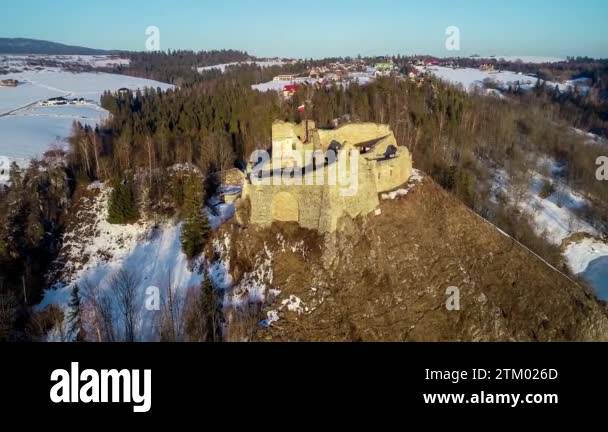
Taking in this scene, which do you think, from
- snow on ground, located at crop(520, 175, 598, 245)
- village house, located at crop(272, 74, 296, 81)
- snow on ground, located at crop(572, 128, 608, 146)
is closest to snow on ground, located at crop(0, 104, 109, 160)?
village house, located at crop(272, 74, 296, 81)

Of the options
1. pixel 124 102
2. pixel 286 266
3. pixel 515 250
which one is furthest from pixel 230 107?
pixel 515 250

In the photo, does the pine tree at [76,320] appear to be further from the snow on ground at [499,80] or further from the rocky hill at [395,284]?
the snow on ground at [499,80]

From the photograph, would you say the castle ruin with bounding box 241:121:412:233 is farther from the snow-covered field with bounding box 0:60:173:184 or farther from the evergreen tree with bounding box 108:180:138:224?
the snow-covered field with bounding box 0:60:173:184

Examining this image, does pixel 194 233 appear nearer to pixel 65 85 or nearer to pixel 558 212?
pixel 558 212

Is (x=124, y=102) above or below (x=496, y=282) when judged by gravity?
above

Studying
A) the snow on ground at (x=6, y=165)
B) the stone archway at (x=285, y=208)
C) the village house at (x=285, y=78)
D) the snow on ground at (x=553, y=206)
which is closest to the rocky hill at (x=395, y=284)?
the stone archway at (x=285, y=208)

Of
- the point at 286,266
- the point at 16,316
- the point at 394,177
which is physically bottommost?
the point at 16,316

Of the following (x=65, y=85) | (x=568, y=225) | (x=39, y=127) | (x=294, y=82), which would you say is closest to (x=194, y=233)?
(x=568, y=225)
